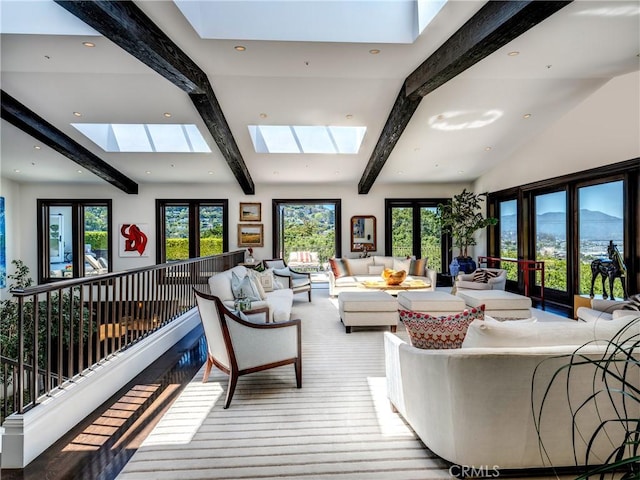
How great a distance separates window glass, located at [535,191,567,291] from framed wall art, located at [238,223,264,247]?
6194 millimetres

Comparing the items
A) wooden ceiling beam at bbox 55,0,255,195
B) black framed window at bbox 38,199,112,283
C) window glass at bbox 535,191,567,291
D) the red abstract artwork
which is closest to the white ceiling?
wooden ceiling beam at bbox 55,0,255,195

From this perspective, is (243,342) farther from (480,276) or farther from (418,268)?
(418,268)

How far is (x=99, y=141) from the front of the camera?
21.5 ft

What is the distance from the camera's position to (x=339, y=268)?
7426 millimetres

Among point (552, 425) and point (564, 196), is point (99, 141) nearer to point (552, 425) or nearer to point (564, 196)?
point (552, 425)

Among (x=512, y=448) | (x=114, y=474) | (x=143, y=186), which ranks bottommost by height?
(x=114, y=474)

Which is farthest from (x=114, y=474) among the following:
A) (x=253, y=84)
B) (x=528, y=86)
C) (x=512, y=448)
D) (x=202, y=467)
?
(x=528, y=86)

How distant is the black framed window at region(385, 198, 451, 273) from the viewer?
360 inches

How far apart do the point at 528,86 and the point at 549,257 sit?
3351 mm

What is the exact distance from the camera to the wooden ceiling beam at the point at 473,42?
3.19 metres

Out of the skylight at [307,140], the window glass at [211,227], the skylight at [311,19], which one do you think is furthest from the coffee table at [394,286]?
the window glass at [211,227]

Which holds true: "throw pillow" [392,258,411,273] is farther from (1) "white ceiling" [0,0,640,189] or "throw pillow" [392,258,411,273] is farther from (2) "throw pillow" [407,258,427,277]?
(1) "white ceiling" [0,0,640,189]

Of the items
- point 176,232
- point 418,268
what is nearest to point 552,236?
point 418,268

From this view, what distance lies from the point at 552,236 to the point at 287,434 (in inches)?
Answer: 251
